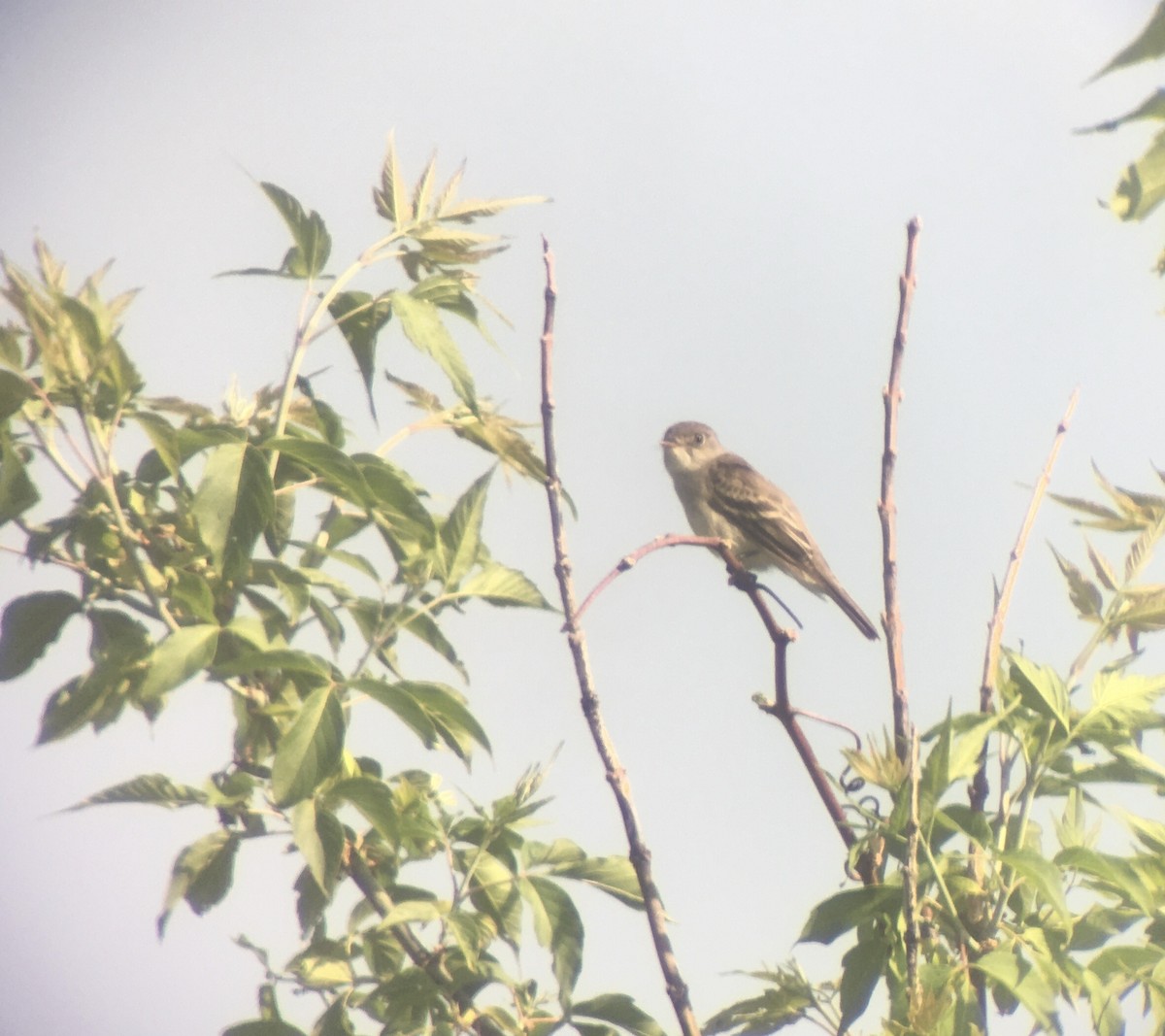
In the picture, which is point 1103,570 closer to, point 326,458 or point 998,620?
point 998,620

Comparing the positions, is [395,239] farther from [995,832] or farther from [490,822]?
[995,832]

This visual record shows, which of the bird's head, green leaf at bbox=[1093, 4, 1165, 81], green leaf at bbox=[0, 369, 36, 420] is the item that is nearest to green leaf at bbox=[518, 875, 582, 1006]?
green leaf at bbox=[0, 369, 36, 420]

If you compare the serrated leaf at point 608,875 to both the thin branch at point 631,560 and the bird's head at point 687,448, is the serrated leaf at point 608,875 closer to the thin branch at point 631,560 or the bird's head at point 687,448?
the thin branch at point 631,560

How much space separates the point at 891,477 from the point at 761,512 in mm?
5654

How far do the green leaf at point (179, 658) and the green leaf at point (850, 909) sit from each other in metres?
1.19

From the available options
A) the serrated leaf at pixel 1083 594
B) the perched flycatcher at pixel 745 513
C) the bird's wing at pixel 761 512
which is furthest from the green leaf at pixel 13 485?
the bird's wing at pixel 761 512

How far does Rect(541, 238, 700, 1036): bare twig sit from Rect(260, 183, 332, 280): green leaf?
2.07ft

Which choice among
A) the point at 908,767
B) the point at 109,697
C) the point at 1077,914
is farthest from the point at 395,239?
the point at 1077,914

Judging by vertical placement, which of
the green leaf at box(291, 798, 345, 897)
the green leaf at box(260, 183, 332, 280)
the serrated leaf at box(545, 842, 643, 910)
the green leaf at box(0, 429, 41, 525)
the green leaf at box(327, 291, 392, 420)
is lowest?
the serrated leaf at box(545, 842, 643, 910)

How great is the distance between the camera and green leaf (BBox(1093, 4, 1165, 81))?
1.20 meters

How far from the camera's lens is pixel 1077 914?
8.39 ft

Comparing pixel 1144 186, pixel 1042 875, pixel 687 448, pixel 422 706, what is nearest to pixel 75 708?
pixel 422 706

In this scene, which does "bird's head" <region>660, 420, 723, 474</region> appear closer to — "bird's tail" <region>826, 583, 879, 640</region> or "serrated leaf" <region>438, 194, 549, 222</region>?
"bird's tail" <region>826, 583, 879, 640</region>

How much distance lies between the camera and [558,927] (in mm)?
2539
